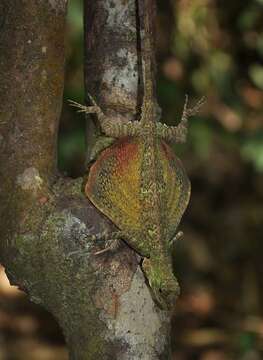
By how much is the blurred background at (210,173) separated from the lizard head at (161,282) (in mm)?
1951

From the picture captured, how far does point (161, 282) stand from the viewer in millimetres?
2334

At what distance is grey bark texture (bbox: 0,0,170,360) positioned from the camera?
74.7 inches

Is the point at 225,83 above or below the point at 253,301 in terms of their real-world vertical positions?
above

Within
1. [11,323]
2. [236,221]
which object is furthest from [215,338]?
[11,323]

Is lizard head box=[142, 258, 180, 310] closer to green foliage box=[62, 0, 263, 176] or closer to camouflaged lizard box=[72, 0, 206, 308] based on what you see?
camouflaged lizard box=[72, 0, 206, 308]

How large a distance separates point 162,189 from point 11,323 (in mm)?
4366

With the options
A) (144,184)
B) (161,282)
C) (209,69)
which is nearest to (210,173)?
(209,69)

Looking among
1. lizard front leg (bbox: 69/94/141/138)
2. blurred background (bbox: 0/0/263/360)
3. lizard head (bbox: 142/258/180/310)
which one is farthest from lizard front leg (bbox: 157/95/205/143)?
blurred background (bbox: 0/0/263/360)

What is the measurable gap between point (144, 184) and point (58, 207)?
0.31 meters

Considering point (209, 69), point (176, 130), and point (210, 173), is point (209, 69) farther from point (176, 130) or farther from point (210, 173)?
point (176, 130)

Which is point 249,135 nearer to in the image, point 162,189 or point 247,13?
point 247,13

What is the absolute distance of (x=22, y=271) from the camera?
1.99 m

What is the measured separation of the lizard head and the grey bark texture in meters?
0.08

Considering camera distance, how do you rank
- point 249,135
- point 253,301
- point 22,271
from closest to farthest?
1. point 22,271
2. point 249,135
3. point 253,301
